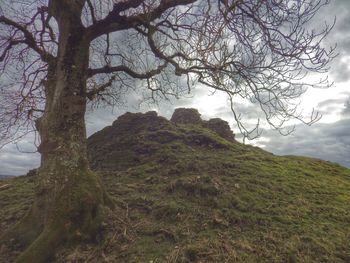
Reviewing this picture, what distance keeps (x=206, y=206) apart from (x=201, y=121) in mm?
9490

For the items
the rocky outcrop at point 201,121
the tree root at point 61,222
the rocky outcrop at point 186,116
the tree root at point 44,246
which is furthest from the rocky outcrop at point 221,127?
the tree root at point 44,246

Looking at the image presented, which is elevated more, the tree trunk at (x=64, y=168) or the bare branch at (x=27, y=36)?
the bare branch at (x=27, y=36)

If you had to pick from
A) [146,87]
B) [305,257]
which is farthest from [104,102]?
[305,257]

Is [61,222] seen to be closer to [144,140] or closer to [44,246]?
[44,246]

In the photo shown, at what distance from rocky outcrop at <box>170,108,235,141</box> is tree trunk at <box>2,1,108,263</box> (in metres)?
9.30

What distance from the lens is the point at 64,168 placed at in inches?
253

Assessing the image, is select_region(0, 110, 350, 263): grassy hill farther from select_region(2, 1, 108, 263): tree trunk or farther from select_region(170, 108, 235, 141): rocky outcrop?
select_region(170, 108, 235, 141): rocky outcrop

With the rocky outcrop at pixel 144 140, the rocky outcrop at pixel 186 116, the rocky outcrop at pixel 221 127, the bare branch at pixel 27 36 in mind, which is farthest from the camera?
the rocky outcrop at pixel 186 116

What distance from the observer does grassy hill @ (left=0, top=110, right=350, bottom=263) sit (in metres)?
5.48

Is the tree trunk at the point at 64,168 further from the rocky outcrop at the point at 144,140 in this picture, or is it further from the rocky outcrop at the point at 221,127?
the rocky outcrop at the point at 221,127

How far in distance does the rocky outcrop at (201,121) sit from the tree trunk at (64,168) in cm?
930

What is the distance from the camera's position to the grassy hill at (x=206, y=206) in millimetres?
5480

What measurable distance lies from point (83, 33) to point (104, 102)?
523 centimetres

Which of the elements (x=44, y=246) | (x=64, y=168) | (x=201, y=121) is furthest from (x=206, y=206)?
(x=201, y=121)
